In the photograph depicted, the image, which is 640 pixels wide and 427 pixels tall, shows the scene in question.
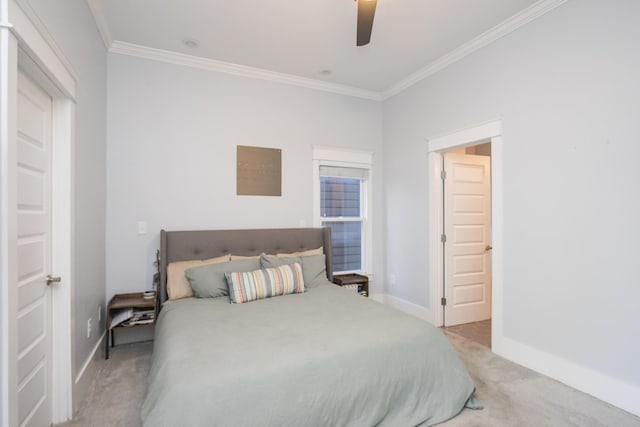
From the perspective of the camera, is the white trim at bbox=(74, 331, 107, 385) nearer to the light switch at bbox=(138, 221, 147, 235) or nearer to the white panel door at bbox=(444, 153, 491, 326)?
the light switch at bbox=(138, 221, 147, 235)

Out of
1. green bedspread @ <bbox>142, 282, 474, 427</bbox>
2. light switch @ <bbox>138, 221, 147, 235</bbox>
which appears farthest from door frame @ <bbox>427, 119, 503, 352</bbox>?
light switch @ <bbox>138, 221, 147, 235</bbox>

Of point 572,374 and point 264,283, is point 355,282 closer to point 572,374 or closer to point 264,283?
point 264,283

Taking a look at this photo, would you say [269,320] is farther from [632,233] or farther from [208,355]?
[632,233]

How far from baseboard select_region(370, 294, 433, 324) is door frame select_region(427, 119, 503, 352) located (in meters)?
0.09

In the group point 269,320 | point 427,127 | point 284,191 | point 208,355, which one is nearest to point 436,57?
point 427,127

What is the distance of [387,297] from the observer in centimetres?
431

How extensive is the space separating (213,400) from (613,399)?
255 centimetres

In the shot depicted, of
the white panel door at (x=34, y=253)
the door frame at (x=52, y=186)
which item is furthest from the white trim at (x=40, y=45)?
the white panel door at (x=34, y=253)

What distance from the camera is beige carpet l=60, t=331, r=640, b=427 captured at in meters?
1.91

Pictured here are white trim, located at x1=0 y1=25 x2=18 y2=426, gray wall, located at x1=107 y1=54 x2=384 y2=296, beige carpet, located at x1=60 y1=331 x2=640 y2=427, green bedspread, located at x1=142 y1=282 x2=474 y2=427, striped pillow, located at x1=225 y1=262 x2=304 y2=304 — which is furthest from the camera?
gray wall, located at x1=107 y1=54 x2=384 y2=296

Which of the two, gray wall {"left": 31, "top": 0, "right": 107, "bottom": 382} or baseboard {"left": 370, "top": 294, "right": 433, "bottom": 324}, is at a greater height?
gray wall {"left": 31, "top": 0, "right": 107, "bottom": 382}

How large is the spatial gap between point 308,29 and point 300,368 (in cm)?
277

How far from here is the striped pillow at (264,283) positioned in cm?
265

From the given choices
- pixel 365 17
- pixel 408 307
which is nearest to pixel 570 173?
pixel 365 17
